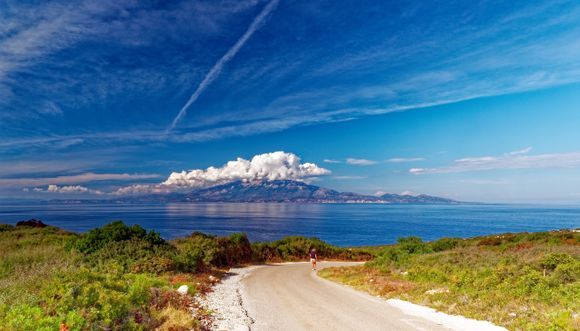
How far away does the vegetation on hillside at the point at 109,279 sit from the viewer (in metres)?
9.30

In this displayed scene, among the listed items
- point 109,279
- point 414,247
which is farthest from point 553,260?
point 109,279

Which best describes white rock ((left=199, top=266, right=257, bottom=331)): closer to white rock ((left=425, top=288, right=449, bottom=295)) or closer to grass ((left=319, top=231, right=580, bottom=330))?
grass ((left=319, top=231, right=580, bottom=330))

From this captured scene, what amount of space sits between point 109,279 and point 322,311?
313 inches

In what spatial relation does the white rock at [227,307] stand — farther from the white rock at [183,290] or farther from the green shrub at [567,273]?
the green shrub at [567,273]

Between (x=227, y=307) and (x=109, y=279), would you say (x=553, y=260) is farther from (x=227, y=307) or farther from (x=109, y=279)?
(x=109, y=279)

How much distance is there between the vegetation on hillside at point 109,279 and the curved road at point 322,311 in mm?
2614

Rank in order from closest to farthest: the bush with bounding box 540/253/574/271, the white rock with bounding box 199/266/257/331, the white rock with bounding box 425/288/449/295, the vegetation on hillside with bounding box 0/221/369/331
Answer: the vegetation on hillside with bounding box 0/221/369/331 < the white rock with bounding box 199/266/257/331 < the white rock with bounding box 425/288/449/295 < the bush with bounding box 540/253/574/271

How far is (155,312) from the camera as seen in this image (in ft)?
39.7

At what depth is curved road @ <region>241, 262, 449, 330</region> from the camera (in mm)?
12070

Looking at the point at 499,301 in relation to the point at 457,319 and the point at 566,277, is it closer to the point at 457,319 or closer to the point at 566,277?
the point at 457,319

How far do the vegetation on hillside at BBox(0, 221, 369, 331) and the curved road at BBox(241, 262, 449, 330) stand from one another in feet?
8.58

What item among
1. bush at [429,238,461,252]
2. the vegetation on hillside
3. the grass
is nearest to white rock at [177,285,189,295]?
the vegetation on hillside

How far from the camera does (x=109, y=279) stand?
13.4 m

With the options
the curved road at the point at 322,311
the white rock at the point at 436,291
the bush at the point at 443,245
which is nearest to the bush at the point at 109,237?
the curved road at the point at 322,311
